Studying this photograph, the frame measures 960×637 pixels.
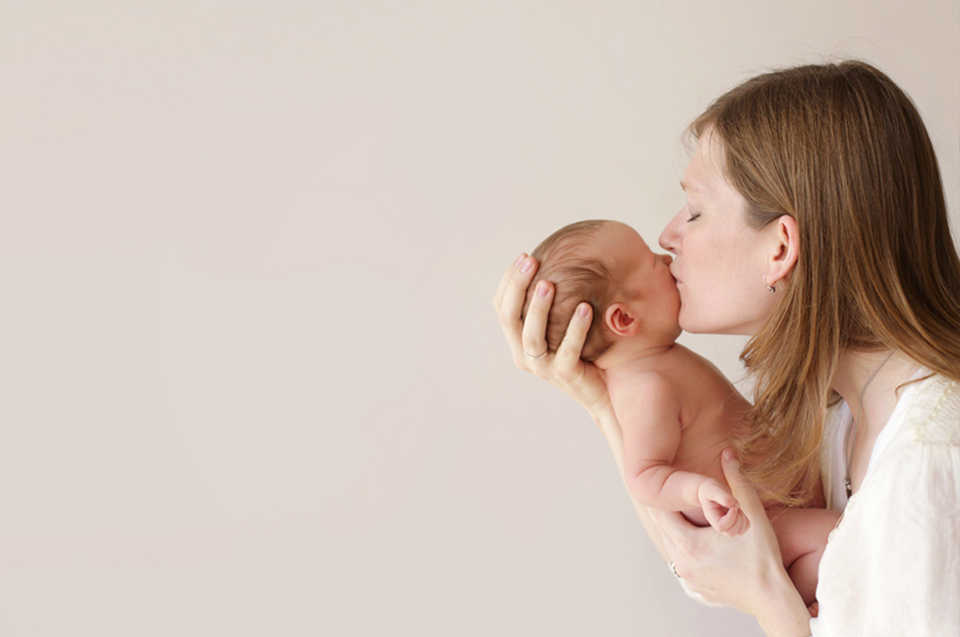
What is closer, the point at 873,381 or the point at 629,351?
the point at 873,381

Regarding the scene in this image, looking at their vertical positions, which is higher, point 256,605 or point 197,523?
point 197,523

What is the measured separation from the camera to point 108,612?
1.88 meters

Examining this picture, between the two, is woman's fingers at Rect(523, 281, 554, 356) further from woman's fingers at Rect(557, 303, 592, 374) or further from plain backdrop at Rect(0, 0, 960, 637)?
plain backdrop at Rect(0, 0, 960, 637)

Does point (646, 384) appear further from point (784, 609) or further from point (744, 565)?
point (784, 609)

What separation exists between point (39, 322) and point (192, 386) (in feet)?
1.31

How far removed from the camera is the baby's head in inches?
59.6

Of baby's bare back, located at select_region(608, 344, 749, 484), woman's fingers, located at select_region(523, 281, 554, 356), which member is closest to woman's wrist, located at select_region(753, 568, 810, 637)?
baby's bare back, located at select_region(608, 344, 749, 484)

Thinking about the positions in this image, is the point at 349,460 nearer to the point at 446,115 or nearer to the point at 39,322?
the point at 39,322

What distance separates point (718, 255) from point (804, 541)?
66cm

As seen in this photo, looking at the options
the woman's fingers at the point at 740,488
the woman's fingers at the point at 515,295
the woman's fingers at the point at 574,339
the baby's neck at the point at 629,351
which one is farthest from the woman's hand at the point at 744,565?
the woman's fingers at the point at 515,295

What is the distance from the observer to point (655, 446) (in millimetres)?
1493

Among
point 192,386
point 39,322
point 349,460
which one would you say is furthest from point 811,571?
point 39,322

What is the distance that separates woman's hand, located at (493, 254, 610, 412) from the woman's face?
9.8 inches

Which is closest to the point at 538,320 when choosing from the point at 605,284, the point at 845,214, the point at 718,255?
the point at 605,284
